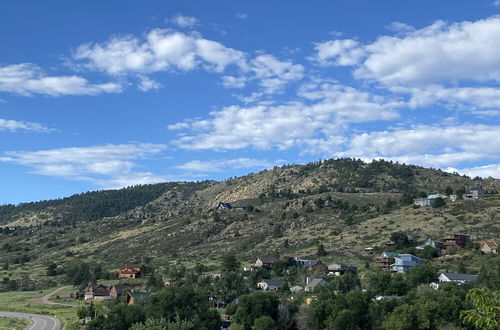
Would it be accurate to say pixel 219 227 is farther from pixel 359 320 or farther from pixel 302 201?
pixel 359 320

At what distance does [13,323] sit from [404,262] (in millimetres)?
68079

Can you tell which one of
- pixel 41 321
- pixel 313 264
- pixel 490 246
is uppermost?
pixel 490 246

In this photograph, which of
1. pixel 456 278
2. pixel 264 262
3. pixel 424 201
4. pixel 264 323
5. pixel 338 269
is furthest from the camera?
pixel 424 201

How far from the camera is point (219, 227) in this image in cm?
17325

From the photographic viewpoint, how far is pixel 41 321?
3263 inches

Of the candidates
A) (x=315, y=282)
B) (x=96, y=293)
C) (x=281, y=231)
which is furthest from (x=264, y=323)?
(x=281, y=231)

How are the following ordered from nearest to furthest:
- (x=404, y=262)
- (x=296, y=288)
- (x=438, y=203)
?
(x=296, y=288) → (x=404, y=262) → (x=438, y=203)

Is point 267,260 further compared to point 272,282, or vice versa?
point 267,260

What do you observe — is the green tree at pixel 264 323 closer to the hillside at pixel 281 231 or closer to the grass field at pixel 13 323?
the grass field at pixel 13 323

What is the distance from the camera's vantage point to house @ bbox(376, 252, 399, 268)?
10712 cm

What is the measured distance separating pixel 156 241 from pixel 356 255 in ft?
247

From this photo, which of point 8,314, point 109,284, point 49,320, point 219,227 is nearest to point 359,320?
point 49,320

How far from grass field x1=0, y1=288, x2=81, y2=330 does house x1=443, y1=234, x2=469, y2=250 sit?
74.8 m

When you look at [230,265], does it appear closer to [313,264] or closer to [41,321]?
[313,264]
